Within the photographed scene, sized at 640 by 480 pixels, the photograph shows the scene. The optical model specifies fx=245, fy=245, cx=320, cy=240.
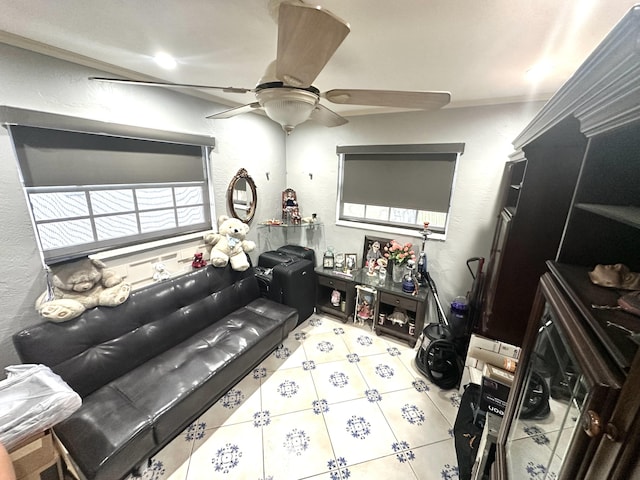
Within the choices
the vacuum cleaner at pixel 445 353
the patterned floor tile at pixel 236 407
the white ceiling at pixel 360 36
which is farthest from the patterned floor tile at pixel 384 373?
the white ceiling at pixel 360 36

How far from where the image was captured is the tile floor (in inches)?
57.4

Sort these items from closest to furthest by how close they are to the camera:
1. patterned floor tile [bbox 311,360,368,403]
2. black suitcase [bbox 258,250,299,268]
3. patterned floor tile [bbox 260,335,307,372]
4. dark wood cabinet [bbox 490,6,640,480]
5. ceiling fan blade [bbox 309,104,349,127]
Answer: dark wood cabinet [bbox 490,6,640,480], ceiling fan blade [bbox 309,104,349,127], patterned floor tile [bbox 311,360,368,403], patterned floor tile [bbox 260,335,307,372], black suitcase [bbox 258,250,299,268]

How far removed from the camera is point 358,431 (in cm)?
168

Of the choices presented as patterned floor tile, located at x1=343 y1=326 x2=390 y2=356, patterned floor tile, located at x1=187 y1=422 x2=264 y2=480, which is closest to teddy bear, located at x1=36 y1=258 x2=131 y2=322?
patterned floor tile, located at x1=187 y1=422 x2=264 y2=480

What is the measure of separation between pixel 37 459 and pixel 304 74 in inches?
80.1

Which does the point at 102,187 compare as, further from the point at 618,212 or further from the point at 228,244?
the point at 618,212

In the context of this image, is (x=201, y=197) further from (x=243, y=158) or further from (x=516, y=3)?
(x=516, y=3)

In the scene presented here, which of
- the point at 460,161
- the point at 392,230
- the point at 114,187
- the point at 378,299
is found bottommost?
the point at 378,299

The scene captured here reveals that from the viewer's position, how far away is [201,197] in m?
2.39

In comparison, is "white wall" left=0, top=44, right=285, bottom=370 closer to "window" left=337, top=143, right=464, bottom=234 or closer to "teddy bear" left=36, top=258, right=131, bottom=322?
"teddy bear" left=36, top=258, right=131, bottom=322

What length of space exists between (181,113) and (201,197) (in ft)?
2.39

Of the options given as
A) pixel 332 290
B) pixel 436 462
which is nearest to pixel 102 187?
pixel 332 290

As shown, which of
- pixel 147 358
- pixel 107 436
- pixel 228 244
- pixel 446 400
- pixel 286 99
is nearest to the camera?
pixel 286 99

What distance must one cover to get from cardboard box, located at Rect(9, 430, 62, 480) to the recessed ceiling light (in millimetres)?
2033
